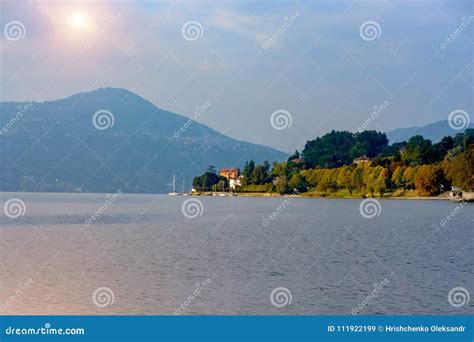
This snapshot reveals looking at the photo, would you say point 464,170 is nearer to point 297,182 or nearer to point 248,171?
point 297,182

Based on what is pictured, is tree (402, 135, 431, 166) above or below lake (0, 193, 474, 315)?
above

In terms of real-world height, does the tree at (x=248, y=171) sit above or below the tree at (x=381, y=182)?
above

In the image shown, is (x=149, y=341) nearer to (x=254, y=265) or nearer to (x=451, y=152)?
→ (x=254, y=265)

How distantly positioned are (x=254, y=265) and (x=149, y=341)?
1325cm

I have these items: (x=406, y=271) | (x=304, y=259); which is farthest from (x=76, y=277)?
(x=406, y=271)

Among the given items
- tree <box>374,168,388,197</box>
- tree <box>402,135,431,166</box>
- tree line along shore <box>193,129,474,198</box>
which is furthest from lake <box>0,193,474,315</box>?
tree <box>402,135,431,166</box>

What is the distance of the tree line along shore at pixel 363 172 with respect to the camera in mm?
104750

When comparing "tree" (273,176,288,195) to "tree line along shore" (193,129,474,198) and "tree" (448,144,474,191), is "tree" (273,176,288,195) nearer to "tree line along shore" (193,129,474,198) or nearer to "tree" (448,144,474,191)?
"tree line along shore" (193,129,474,198)

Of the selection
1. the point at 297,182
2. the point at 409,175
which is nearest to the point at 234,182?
Answer: the point at 297,182

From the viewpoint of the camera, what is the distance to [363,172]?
120688 mm

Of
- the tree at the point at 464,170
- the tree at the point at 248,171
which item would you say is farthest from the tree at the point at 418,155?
the tree at the point at 248,171

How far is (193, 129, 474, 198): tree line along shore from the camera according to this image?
104750mm

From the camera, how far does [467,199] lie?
98.5 m

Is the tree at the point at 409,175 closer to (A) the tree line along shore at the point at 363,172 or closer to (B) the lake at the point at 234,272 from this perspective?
(A) the tree line along shore at the point at 363,172
